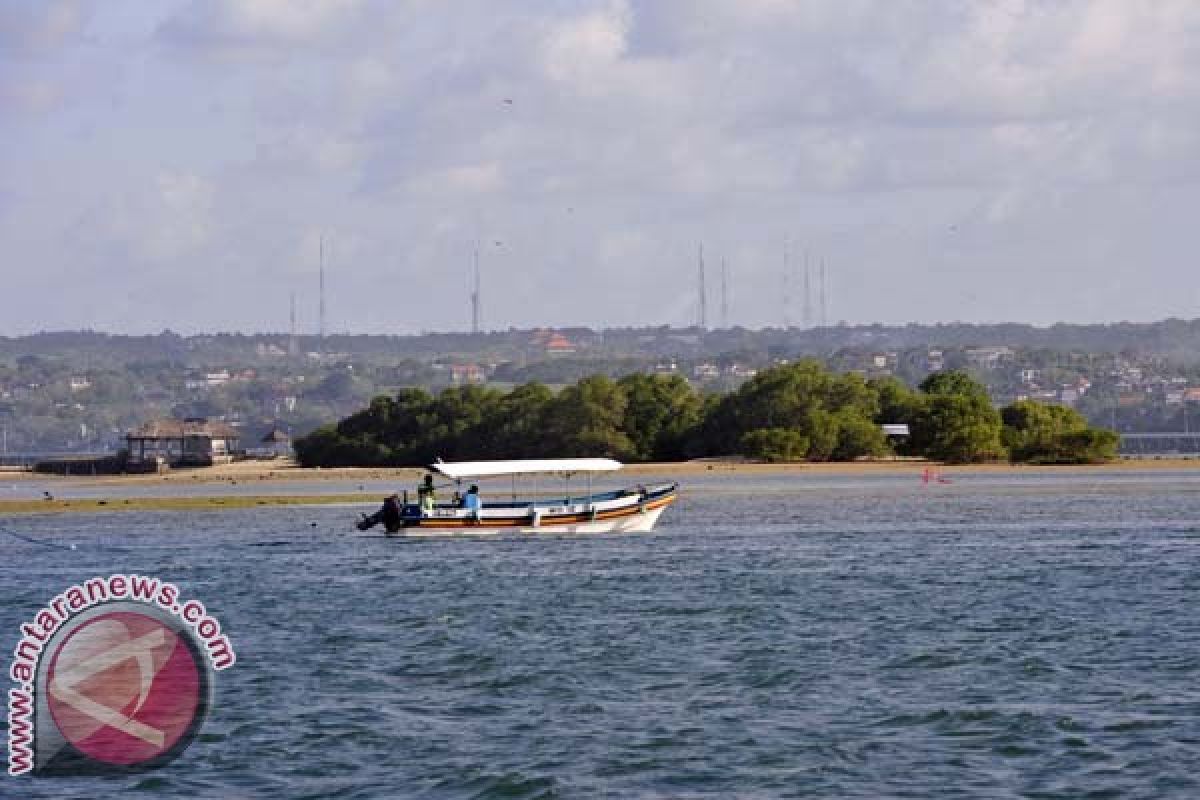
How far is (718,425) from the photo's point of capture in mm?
158000

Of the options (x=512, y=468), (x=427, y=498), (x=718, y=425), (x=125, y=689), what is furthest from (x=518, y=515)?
(x=718, y=425)

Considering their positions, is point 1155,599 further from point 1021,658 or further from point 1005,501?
point 1005,501

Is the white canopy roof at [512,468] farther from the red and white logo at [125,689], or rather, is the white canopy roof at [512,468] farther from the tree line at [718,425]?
the tree line at [718,425]

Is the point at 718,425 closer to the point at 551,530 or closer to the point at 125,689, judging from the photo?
the point at 551,530

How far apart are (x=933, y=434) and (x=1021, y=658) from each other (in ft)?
373

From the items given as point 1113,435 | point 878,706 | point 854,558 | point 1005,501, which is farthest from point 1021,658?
point 1113,435

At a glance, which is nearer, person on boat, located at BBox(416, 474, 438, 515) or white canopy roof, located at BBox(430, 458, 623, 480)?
person on boat, located at BBox(416, 474, 438, 515)

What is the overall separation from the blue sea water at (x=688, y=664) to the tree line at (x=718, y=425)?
77.0 meters

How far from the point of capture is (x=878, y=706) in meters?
31.4

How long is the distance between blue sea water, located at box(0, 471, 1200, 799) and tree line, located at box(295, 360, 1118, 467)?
76990 millimetres

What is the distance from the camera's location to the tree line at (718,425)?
14538 cm

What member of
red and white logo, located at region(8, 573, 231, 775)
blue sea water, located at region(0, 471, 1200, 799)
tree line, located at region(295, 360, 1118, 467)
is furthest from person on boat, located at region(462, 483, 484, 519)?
tree line, located at region(295, 360, 1118, 467)

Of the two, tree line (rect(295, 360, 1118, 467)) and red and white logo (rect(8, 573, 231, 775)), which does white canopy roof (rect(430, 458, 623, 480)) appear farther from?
tree line (rect(295, 360, 1118, 467))

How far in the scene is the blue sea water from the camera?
27.1 m
